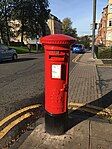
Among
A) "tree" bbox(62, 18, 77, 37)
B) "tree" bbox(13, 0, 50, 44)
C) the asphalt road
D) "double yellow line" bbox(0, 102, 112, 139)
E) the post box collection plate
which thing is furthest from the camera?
"tree" bbox(62, 18, 77, 37)

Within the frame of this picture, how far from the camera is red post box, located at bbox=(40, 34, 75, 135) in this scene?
4426mm

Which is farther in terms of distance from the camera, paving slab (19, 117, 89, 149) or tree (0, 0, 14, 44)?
tree (0, 0, 14, 44)

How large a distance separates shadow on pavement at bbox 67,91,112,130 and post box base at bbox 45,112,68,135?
28 cm

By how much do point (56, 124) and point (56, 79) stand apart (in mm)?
807

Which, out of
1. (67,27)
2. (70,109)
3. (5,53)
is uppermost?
(67,27)

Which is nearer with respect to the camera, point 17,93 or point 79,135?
point 79,135

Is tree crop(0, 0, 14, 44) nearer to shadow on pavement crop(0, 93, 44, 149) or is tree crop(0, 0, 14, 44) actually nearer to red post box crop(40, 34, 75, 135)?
shadow on pavement crop(0, 93, 44, 149)

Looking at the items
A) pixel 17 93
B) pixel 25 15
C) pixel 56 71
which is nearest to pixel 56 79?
pixel 56 71

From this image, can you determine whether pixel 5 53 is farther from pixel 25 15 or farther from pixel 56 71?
pixel 25 15

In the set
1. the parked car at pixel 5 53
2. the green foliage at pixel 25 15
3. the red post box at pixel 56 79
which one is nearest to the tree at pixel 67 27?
the green foliage at pixel 25 15

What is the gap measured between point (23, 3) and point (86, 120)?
51890mm


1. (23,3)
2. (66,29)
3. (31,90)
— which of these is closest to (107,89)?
(31,90)

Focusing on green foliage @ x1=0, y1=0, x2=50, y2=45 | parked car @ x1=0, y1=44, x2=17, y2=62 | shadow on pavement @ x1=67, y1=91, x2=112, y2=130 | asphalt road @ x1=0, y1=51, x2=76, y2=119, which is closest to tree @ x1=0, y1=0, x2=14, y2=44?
green foliage @ x1=0, y1=0, x2=50, y2=45

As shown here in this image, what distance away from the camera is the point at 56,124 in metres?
4.70
